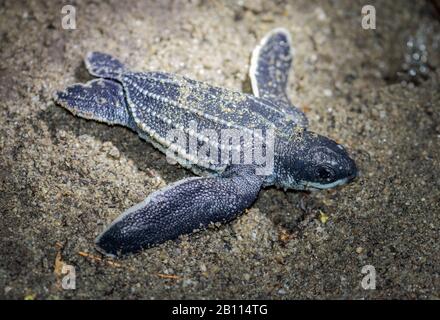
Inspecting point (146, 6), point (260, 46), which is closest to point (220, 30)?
point (260, 46)

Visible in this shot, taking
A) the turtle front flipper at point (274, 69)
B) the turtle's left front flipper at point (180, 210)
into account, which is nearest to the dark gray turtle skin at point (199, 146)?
the turtle's left front flipper at point (180, 210)

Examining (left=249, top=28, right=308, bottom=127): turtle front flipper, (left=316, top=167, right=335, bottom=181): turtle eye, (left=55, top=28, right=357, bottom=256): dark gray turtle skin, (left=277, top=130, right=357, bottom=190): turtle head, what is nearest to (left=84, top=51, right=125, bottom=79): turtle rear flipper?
(left=55, top=28, right=357, bottom=256): dark gray turtle skin

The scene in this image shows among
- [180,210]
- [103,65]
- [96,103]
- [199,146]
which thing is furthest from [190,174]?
[103,65]

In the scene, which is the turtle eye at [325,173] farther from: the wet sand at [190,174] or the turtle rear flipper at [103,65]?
the turtle rear flipper at [103,65]

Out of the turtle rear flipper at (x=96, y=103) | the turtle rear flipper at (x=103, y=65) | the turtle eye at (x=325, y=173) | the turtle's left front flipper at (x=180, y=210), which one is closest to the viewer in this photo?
the turtle's left front flipper at (x=180, y=210)

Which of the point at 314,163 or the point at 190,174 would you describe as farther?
the point at 190,174

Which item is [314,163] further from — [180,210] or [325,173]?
[180,210]
